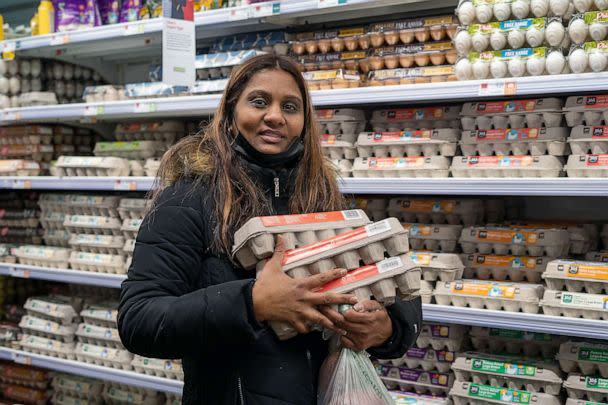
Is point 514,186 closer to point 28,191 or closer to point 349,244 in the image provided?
point 349,244

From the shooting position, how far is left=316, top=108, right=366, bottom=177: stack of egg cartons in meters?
3.31

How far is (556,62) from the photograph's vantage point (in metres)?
2.73

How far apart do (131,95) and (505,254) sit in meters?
2.12

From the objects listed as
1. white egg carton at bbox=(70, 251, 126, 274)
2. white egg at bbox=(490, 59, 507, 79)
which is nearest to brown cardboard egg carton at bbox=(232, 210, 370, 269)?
white egg at bbox=(490, 59, 507, 79)

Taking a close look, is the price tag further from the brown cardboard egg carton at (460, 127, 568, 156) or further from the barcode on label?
the barcode on label

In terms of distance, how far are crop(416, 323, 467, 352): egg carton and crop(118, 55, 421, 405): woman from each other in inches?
51.5

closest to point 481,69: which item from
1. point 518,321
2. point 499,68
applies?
point 499,68

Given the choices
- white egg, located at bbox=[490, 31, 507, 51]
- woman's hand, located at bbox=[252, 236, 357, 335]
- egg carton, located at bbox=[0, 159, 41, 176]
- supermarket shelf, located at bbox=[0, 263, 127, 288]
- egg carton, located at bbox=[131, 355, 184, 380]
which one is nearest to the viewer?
woman's hand, located at bbox=[252, 236, 357, 335]

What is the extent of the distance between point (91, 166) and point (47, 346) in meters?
1.10

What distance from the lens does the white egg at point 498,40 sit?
2.88m

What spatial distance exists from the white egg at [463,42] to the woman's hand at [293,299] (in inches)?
65.5

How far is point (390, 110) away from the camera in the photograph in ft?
10.9

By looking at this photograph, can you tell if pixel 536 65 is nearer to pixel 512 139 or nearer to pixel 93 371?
pixel 512 139

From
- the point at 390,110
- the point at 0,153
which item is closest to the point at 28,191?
the point at 0,153
